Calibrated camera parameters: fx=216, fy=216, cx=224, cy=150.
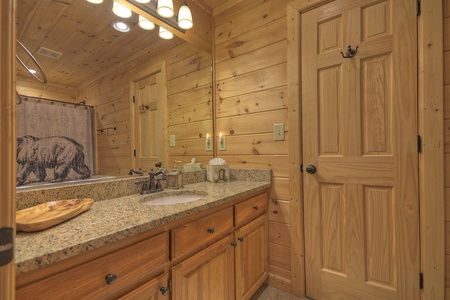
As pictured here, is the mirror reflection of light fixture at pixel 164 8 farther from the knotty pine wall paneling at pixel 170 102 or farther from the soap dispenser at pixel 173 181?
the soap dispenser at pixel 173 181

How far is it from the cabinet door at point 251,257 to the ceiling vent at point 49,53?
1.33 meters

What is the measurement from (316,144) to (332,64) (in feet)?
1.77

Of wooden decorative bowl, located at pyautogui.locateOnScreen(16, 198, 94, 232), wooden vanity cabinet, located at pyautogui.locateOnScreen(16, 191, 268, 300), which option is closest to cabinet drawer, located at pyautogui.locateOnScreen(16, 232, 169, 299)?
wooden vanity cabinet, located at pyautogui.locateOnScreen(16, 191, 268, 300)

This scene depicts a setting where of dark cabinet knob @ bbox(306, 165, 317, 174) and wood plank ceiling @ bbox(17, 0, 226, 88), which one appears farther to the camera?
dark cabinet knob @ bbox(306, 165, 317, 174)

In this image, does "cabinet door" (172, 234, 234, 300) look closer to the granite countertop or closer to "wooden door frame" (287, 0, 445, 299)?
the granite countertop

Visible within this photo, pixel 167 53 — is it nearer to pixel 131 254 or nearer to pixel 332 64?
pixel 332 64

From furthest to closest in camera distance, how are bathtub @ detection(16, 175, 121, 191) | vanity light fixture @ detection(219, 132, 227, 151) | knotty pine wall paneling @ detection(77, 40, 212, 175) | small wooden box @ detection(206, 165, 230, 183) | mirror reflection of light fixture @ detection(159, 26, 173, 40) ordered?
vanity light fixture @ detection(219, 132, 227, 151) < small wooden box @ detection(206, 165, 230, 183) < mirror reflection of light fixture @ detection(159, 26, 173, 40) < knotty pine wall paneling @ detection(77, 40, 212, 175) < bathtub @ detection(16, 175, 121, 191)

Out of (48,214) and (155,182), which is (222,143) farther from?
(48,214)

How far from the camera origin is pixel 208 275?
1089 millimetres

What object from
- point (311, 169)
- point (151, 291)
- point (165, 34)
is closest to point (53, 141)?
point (151, 291)

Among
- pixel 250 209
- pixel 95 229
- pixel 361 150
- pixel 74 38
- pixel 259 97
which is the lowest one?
pixel 250 209

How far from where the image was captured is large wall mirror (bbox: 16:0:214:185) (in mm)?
1014

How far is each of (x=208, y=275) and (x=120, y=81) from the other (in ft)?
4.02

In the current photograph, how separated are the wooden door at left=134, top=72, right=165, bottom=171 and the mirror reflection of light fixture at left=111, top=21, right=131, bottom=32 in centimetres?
31
